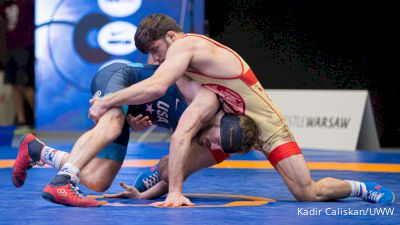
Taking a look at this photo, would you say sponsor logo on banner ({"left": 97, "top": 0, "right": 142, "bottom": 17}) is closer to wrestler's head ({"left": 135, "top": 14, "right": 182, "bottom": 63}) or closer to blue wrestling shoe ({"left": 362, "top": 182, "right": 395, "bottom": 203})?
wrestler's head ({"left": 135, "top": 14, "right": 182, "bottom": 63})

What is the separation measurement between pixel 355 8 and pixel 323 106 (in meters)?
1.27

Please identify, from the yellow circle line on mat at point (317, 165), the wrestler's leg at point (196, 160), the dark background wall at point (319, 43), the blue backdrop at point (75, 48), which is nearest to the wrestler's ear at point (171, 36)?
the wrestler's leg at point (196, 160)

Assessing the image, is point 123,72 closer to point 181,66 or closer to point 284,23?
point 181,66

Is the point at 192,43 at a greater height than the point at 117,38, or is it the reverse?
the point at 192,43

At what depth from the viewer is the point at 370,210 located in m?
4.42

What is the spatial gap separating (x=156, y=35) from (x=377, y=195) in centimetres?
145

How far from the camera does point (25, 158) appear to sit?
491 cm

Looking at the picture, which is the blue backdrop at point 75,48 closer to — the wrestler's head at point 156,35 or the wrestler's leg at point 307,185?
the wrestler's head at point 156,35

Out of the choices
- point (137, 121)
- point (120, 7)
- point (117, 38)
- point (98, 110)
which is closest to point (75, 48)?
point (117, 38)

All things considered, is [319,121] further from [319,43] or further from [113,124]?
[113,124]

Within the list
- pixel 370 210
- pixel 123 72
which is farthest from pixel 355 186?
pixel 123 72

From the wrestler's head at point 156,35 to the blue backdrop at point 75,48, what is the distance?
16.7 feet

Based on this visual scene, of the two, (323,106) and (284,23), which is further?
(284,23)

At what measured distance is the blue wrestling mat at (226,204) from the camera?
158 inches
